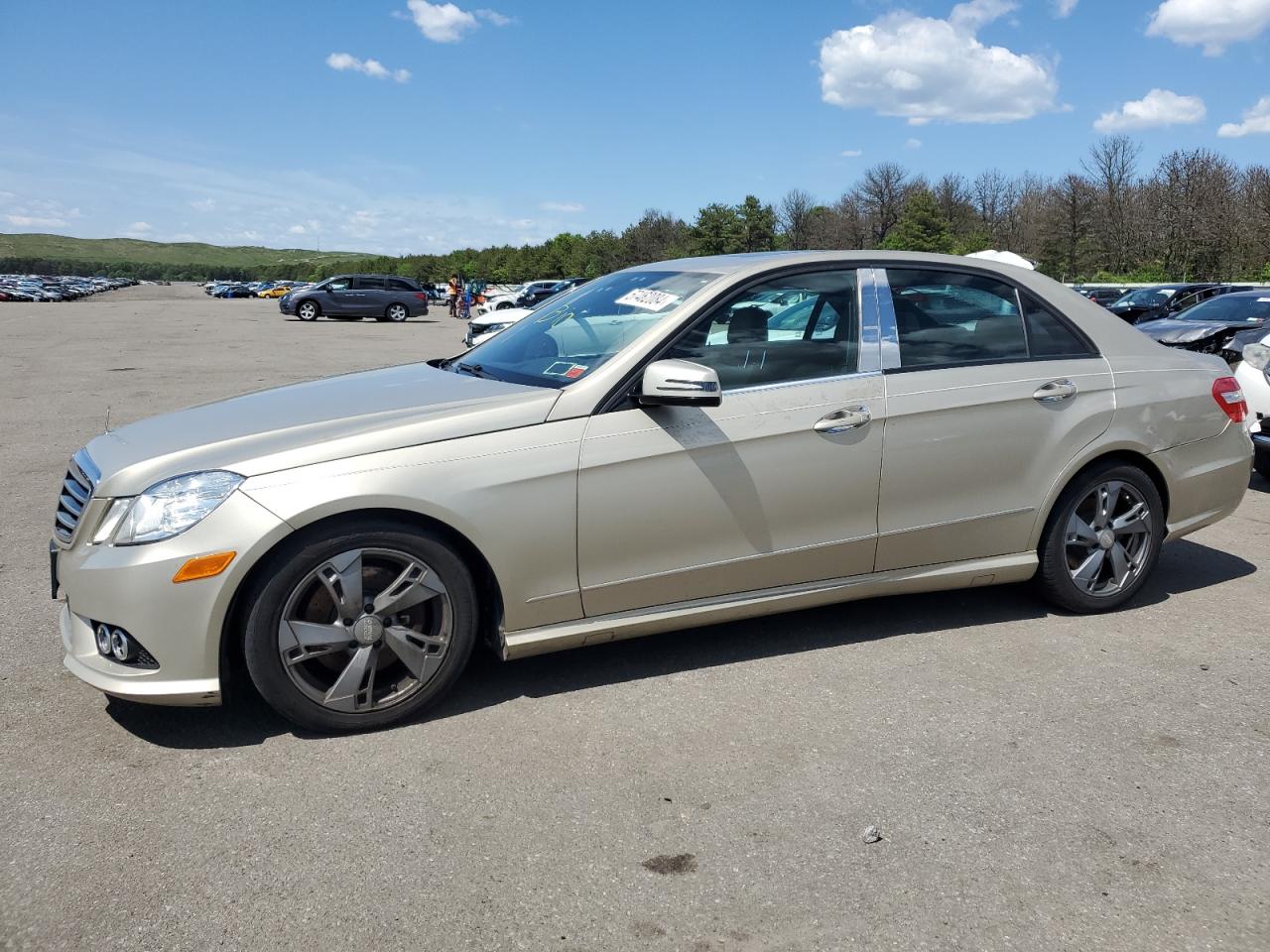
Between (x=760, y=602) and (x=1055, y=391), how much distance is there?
5.49 feet

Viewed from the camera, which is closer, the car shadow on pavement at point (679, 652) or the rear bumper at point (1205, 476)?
the car shadow on pavement at point (679, 652)

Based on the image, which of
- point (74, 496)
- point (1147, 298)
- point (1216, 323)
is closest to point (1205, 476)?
point (74, 496)

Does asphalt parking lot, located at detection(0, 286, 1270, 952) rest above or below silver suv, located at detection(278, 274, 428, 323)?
below

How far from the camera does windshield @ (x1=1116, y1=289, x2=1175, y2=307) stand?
2525cm

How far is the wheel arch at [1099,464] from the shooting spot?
14.9ft

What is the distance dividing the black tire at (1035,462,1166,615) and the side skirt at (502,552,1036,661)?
13 cm

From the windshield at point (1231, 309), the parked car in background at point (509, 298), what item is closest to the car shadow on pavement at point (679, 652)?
the windshield at point (1231, 309)

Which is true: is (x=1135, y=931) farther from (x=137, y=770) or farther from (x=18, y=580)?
(x=18, y=580)

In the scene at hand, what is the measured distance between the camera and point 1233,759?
3381 mm

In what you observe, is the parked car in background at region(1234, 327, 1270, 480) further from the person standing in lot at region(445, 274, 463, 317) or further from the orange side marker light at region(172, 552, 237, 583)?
the person standing in lot at region(445, 274, 463, 317)

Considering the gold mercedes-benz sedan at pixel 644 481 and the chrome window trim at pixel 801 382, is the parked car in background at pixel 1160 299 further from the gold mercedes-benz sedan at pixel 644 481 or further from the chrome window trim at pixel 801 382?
the chrome window trim at pixel 801 382

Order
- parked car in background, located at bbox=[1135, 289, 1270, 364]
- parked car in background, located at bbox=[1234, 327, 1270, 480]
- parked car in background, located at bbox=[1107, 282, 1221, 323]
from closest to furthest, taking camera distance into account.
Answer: parked car in background, located at bbox=[1234, 327, 1270, 480] < parked car in background, located at bbox=[1135, 289, 1270, 364] < parked car in background, located at bbox=[1107, 282, 1221, 323]

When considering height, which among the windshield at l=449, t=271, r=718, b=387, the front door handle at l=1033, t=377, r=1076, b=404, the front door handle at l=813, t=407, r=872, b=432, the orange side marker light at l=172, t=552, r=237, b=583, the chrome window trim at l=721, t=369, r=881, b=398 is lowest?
the orange side marker light at l=172, t=552, r=237, b=583

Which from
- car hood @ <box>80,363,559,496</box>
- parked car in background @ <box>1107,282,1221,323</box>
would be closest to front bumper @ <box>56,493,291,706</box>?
car hood @ <box>80,363,559,496</box>
